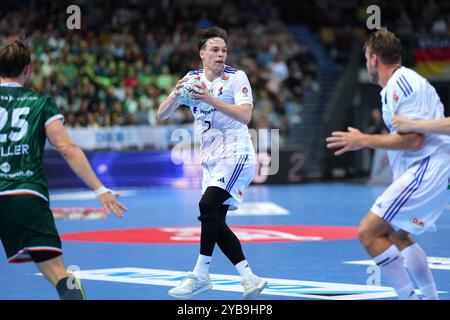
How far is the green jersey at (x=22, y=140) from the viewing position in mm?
6234

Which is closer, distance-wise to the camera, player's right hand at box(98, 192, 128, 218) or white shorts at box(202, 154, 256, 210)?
player's right hand at box(98, 192, 128, 218)

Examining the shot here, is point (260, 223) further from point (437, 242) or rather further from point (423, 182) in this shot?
point (423, 182)

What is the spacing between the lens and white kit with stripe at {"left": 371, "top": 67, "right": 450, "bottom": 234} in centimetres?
683

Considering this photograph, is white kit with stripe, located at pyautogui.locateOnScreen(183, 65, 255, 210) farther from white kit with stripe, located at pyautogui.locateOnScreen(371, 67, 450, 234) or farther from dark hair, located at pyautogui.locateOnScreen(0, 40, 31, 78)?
dark hair, located at pyautogui.locateOnScreen(0, 40, 31, 78)

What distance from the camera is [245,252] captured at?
11.6 meters

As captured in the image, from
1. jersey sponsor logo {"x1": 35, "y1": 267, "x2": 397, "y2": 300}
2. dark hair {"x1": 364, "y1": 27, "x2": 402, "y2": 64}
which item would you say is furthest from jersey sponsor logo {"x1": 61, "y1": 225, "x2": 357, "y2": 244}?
dark hair {"x1": 364, "y1": 27, "x2": 402, "y2": 64}

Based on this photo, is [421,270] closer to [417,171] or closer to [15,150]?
[417,171]

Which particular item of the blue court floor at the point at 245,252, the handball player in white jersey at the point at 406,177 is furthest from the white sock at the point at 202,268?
the handball player in white jersey at the point at 406,177

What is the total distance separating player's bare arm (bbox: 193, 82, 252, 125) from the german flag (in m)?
20.0

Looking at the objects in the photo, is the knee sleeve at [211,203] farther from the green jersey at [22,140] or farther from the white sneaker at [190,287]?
the green jersey at [22,140]

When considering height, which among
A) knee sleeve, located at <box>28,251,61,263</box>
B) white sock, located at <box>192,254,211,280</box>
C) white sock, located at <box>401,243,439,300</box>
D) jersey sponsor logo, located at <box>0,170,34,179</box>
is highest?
jersey sponsor logo, located at <box>0,170,34,179</box>

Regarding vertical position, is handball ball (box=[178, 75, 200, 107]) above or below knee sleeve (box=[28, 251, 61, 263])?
above

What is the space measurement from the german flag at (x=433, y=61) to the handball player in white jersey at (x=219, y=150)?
1955 cm

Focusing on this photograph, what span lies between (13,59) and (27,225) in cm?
116
